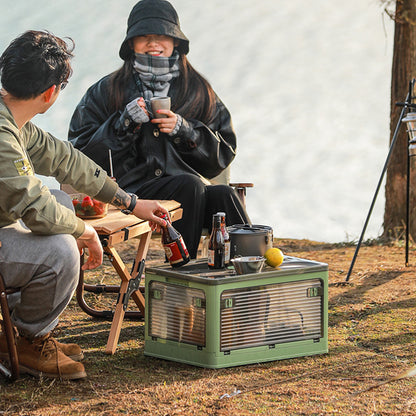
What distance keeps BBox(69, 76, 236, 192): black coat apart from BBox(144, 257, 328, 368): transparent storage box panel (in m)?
1.22

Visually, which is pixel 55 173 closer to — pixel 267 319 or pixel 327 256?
pixel 267 319

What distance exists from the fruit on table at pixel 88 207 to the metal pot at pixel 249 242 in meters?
0.61

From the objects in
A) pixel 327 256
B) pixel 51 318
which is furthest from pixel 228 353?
pixel 327 256

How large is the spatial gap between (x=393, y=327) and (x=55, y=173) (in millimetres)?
1916

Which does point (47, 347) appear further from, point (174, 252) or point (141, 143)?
point (141, 143)

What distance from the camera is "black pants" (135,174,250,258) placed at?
3.74 metres

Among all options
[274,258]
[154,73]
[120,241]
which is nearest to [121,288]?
[120,241]

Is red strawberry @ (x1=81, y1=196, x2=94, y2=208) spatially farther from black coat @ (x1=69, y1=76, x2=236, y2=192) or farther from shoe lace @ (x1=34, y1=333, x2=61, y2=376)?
black coat @ (x1=69, y1=76, x2=236, y2=192)

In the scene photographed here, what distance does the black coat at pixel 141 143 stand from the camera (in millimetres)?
4035

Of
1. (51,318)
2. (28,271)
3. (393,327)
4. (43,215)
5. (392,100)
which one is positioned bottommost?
(393,327)

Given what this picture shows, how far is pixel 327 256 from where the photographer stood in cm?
608

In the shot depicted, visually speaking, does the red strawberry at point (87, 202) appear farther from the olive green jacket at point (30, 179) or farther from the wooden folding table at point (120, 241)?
the olive green jacket at point (30, 179)

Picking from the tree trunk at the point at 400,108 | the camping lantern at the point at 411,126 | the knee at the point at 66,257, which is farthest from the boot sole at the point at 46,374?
the tree trunk at the point at 400,108

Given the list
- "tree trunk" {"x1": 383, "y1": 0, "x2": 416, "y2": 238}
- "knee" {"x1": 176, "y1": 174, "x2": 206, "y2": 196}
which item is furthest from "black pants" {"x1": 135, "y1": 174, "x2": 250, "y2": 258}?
"tree trunk" {"x1": 383, "y1": 0, "x2": 416, "y2": 238}
